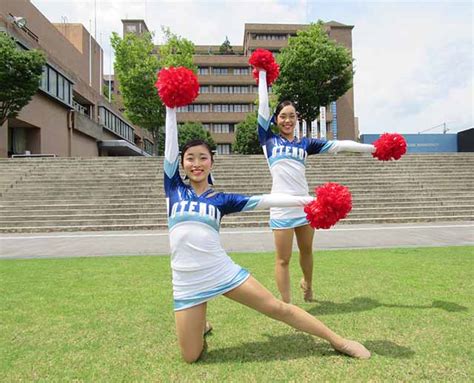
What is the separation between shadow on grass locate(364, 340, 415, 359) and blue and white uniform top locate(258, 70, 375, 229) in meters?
1.30

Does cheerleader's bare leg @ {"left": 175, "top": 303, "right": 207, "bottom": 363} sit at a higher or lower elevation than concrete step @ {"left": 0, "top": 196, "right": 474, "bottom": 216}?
lower

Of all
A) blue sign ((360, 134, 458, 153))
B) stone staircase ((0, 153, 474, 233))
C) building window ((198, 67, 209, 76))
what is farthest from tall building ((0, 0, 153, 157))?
blue sign ((360, 134, 458, 153))

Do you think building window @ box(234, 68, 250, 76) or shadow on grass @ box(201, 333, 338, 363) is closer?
shadow on grass @ box(201, 333, 338, 363)

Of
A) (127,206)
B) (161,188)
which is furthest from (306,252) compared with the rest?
(161,188)

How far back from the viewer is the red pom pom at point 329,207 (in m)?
2.89

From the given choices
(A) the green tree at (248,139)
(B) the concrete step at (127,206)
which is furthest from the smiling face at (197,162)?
(A) the green tree at (248,139)

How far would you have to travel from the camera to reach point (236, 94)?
68.6 meters

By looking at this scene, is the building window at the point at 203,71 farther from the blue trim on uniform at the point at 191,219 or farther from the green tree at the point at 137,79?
the blue trim on uniform at the point at 191,219

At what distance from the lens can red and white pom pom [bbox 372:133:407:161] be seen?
3783 millimetres

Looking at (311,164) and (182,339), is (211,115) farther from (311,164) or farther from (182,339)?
(182,339)

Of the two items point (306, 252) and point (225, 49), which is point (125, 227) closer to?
point (306, 252)

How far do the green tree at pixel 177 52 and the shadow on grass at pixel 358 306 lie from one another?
32.3m

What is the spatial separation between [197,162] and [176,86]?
58 cm

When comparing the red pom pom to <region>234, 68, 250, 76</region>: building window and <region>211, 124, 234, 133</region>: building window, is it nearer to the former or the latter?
<region>211, 124, 234, 133</region>: building window
